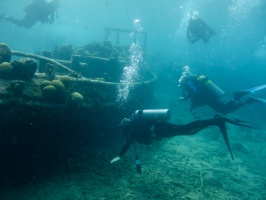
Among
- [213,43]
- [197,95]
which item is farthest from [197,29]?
[213,43]

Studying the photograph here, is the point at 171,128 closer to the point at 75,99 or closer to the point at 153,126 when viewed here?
the point at 153,126

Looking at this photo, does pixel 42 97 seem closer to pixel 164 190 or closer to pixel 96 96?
pixel 96 96

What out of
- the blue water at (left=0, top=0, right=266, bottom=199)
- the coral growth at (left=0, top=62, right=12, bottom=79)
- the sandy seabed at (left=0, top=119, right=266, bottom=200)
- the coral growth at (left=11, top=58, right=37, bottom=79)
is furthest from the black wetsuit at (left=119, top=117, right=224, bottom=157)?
the blue water at (left=0, top=0, right=266, bottom=199)

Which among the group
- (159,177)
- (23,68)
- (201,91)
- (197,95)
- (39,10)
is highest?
(39,10)

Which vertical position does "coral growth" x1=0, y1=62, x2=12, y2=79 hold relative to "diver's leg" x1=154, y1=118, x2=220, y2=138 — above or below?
above

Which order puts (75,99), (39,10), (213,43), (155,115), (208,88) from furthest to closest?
(213,43)
(39,10)
(208,88)
(75,99)
(155,115)

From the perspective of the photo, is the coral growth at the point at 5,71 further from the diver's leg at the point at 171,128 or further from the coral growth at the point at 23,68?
the diver's leg at the point at 171,128

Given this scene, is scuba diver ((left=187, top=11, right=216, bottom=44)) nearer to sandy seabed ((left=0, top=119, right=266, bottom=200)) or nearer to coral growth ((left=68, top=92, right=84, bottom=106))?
sandy seabed ((left=0, top=119, right=266, bottom=200))

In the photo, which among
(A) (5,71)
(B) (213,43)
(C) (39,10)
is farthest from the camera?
(B) (213,43)

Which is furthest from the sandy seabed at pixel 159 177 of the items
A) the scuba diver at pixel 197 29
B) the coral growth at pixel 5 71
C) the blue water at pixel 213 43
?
the scuba diver at pixel 197 29

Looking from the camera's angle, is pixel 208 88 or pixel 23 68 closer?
pixel 23 68

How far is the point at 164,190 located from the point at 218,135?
24.4 ft

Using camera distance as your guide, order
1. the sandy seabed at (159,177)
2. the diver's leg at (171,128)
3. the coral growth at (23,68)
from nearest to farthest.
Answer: the sandy seabed at (159,177) → the diver's leg at (171,128) → the coral growth at (23,68)

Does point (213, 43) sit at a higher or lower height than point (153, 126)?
higher
